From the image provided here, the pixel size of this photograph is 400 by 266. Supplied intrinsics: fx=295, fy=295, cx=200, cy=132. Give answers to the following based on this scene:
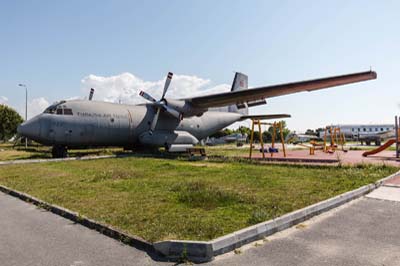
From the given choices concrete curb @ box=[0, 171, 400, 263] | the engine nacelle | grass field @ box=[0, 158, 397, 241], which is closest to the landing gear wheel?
grass field @ box=[0, 158, 397, 241]

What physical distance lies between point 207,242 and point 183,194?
148 inches

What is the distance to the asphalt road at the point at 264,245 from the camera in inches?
163

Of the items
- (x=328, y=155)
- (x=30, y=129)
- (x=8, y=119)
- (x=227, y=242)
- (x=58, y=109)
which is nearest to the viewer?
(x=227, y=242)

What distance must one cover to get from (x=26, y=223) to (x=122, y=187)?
3.45 m

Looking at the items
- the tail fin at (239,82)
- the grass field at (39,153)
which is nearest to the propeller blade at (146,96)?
the grass field at (39,153)

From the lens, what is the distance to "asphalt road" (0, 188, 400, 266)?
415 cm

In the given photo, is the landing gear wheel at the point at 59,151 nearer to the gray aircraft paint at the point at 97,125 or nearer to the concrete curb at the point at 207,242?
the gray aircraft paint at the point at 97,125

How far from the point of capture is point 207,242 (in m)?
4.30

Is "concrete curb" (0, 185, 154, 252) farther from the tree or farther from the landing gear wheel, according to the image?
the tree

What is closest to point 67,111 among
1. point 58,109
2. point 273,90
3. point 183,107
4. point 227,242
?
point 58,109

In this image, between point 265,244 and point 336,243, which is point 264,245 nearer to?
point 265,244

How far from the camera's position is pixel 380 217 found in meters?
6.27

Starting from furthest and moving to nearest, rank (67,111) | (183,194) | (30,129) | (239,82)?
(239,82) < (67,111) < (30,129) < (183,194)

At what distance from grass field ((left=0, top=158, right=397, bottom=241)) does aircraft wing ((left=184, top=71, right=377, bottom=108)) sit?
6.18m
